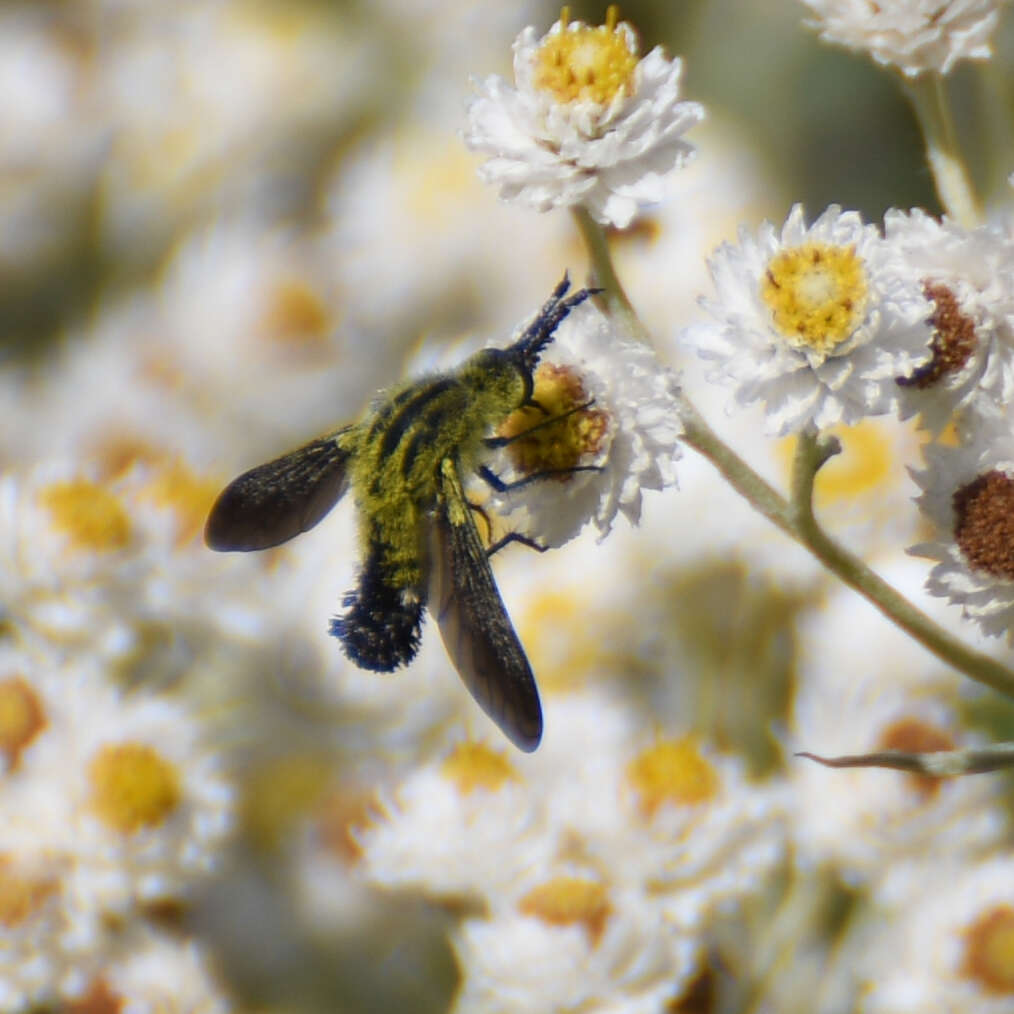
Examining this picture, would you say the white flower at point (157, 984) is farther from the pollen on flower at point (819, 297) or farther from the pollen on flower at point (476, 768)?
the pollen on flower at point (819, 297)

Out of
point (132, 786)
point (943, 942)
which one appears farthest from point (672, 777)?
point (132, 786)

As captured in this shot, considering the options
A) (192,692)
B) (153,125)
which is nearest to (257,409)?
(192,692)

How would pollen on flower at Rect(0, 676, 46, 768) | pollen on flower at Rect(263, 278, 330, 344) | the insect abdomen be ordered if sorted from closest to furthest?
the insect abdomen → pollen on flower at Rect(0, 676, 46, 768) → pollen on flower at Rect(263, 278, 330, 344)

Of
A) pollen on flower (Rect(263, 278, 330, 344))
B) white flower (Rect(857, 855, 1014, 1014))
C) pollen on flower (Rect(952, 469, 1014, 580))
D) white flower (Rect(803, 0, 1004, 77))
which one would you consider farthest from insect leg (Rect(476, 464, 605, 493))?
pollen on flower (Rect(263, 278, 330, 344))

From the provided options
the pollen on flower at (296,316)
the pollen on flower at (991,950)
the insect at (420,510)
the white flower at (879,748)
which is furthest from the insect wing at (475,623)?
the pollen on flower at (296,316)

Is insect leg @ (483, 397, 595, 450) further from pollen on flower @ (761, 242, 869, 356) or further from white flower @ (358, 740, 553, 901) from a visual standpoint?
white flower @ (358, 740, 553, 901)

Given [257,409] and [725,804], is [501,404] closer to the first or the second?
[725,804]
